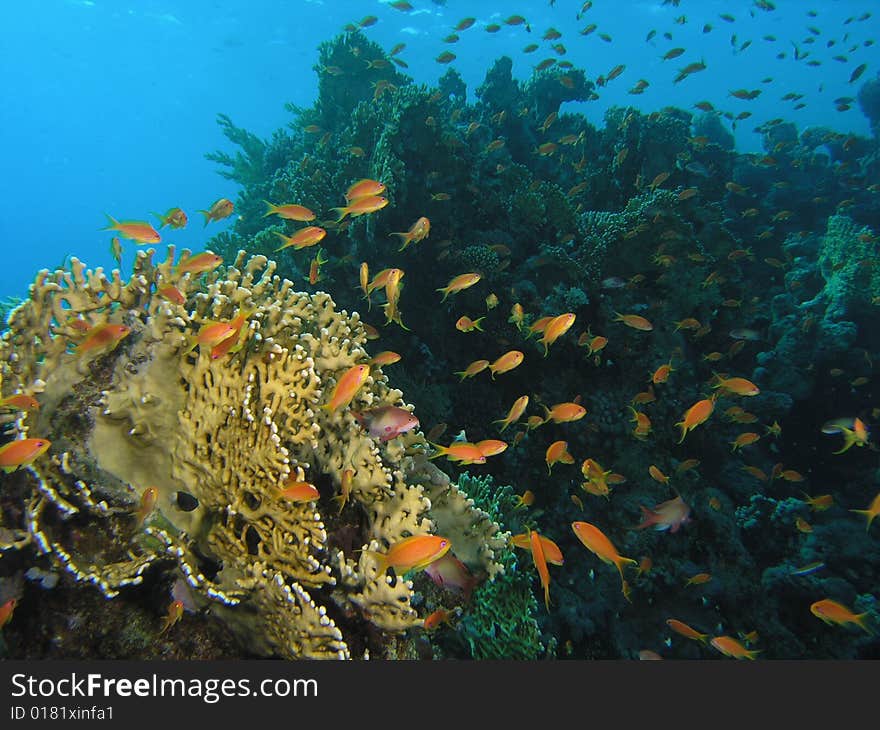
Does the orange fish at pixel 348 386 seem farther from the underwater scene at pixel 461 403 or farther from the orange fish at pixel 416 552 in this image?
the orange fish at pixel 416 552

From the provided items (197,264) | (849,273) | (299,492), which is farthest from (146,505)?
(849,273)

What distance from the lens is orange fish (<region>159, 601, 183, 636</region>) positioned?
2.51 m

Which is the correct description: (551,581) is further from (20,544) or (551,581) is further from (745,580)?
(20,544)

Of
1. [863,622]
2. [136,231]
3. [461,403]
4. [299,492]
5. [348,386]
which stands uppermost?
[136,231]

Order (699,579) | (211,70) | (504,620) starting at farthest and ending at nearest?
(211,70)
(699,579)
(504,620)

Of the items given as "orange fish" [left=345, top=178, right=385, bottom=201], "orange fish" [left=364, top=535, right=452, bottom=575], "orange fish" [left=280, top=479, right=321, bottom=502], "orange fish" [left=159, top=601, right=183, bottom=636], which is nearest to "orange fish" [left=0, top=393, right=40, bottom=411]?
"orange fish" [left=159, top=601, right=183, bottom=636]

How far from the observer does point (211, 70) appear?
72250 millimetres

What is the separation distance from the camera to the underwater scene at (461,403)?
8.73 ft

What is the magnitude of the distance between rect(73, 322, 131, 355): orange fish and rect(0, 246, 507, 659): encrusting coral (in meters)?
0.08

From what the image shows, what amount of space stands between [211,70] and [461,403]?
88.8 metres

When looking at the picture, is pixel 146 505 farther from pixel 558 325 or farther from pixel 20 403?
pixel 558 325

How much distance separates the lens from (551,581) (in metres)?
5.92

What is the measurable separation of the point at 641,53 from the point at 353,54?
7490 cm

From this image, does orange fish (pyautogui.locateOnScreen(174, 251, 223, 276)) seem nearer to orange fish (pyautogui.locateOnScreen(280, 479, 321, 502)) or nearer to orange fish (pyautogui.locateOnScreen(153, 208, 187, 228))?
orange fish (pyautogui.locateOnScreen(280, 479, 321, 502))
